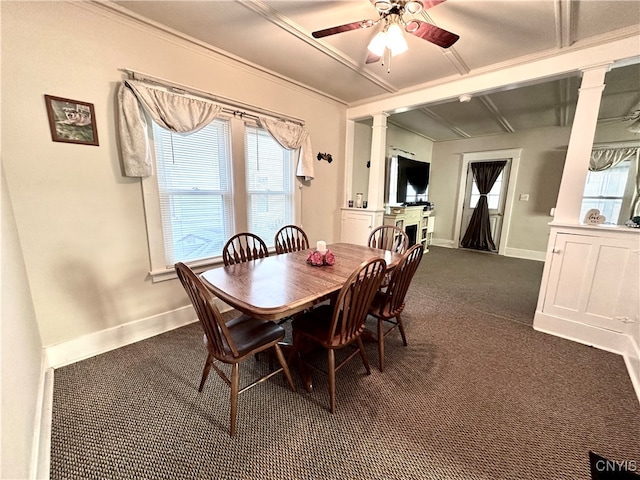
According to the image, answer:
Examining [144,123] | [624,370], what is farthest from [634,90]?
[144,123]

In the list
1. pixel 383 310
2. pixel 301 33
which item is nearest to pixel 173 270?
pixel 383 310

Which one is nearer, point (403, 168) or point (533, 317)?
point (533, 317)

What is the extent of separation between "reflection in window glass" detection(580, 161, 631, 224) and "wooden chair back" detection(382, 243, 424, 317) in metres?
4.36

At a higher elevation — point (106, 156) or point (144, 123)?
point (144, 123)

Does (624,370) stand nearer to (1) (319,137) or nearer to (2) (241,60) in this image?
(1) (319,137)

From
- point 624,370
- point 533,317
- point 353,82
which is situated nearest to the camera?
point 624,370

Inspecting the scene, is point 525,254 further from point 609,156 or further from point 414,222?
point 414,222

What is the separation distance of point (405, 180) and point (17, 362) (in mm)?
5335

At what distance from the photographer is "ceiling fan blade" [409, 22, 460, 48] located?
149 cm

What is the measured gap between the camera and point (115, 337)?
2.09m

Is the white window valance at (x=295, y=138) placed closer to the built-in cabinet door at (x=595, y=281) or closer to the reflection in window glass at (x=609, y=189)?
the built-in cabinet door at (x=595, y=281)

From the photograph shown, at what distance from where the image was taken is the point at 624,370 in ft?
6.22

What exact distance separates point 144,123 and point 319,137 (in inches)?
82.6

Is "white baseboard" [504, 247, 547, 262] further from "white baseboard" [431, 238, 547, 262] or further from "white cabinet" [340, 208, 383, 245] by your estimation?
"white cabinet" [340, 208, 383, 245]
